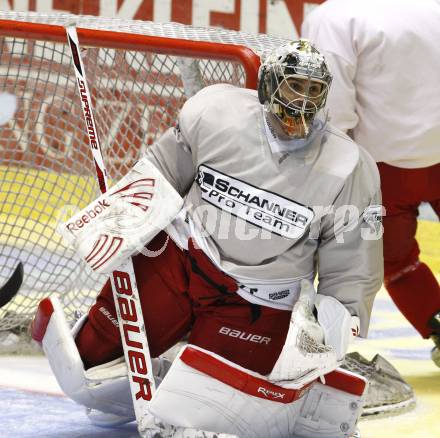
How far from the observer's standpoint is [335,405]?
7.52 feet

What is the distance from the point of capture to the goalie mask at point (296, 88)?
213 centimetres

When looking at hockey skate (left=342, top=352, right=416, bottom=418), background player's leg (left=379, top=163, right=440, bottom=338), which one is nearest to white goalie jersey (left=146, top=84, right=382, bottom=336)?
hockey skate (left=342, top=352, right=416, bottom=418)

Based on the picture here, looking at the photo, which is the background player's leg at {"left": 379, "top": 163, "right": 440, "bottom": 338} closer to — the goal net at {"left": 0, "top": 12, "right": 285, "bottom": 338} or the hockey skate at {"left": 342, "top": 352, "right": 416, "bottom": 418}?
the hockey skate at {"left": 342, "top": 352, "right": 416, "bottom": 418}

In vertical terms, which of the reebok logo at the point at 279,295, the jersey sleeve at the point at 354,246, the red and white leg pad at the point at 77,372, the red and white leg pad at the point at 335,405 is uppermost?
the jersey sleeve at the point at 354,246

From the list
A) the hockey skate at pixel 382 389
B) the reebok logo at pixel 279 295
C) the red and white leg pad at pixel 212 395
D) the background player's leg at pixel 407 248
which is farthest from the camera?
the background player's leg at pixel 407 248

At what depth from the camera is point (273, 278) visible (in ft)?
7.08

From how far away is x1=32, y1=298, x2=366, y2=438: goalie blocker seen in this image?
208 cm

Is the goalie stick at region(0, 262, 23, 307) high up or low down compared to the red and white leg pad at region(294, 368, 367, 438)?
down

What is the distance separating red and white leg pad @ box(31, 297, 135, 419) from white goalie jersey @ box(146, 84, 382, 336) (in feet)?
1.11

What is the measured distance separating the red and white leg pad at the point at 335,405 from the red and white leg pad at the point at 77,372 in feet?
1.33

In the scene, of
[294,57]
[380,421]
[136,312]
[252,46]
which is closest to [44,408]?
[136,312]

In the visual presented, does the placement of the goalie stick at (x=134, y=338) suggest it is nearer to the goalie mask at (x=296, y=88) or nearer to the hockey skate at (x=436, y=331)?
the goalie mask at (x=296, y=88)

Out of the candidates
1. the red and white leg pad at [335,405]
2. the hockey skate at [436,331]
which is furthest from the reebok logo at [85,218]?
the hockey skate at [436,331]

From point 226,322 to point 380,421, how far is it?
0.62 m
